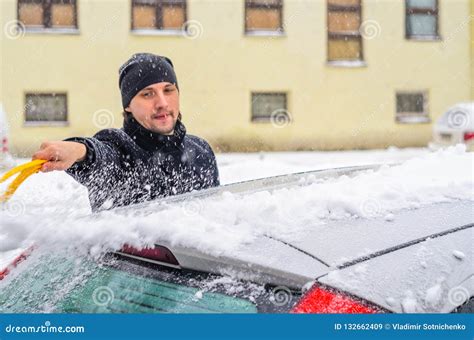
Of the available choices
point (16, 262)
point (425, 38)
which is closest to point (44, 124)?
point (425, 38)

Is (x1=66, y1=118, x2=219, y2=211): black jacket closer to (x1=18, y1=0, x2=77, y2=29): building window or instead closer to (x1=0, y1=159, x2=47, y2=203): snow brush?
(x1=0, y1=159, x2=47, y2=203): snow brush

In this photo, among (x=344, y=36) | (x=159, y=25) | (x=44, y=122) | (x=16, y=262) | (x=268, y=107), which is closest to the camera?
(x=16, y=262)

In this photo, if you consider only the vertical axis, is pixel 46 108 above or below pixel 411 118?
above

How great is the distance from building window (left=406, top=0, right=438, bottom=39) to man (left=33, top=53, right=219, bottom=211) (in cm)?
599

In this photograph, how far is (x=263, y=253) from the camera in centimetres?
114

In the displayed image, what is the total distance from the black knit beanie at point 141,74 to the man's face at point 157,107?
0.08 ft

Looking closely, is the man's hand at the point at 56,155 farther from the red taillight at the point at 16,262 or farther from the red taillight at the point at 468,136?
the red taillight at the point at 468,136

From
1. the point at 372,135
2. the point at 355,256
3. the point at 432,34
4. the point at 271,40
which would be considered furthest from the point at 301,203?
the point at 372,135

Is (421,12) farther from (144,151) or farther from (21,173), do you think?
(21,173)

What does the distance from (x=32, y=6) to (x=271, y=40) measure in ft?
10.5

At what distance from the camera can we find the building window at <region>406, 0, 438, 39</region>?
827 cm

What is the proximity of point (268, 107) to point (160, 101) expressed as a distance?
8.49 m

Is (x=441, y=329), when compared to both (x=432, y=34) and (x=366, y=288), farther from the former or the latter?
(x=432, y=34)

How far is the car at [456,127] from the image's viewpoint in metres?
6.61
